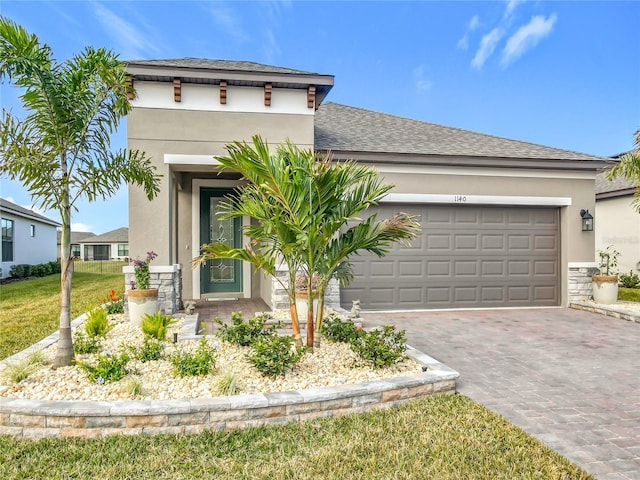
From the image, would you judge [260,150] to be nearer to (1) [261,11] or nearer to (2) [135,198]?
(2) [135,198]

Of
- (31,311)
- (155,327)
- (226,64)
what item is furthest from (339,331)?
(31,311)

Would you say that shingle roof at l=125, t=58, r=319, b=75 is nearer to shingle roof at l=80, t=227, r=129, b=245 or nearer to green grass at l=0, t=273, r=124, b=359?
green grass at l=0, t=273, r=124, b=359

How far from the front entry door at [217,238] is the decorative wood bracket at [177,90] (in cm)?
259

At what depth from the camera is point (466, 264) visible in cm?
928

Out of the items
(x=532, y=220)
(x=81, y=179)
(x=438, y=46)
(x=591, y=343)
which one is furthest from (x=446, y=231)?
(x=438, y=46)

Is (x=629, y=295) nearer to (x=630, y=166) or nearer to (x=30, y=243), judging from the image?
(x=630, y=166)

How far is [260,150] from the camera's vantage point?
432cm

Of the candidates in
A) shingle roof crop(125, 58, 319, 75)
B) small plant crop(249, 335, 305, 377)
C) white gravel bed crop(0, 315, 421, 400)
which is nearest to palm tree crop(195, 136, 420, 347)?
white gravel bed crop(0, 315, 421, 400)

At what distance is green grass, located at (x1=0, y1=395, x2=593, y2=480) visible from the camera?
2744mm

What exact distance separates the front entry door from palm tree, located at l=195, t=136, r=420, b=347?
16.6 ft

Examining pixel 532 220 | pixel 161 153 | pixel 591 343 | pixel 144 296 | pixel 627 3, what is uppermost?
pixel 627 3

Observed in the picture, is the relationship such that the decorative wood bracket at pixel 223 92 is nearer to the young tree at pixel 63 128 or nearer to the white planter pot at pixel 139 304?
the young tree at pixel 63 128

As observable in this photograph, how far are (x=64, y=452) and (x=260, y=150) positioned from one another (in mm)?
3077

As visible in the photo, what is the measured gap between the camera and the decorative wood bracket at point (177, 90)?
743cm
